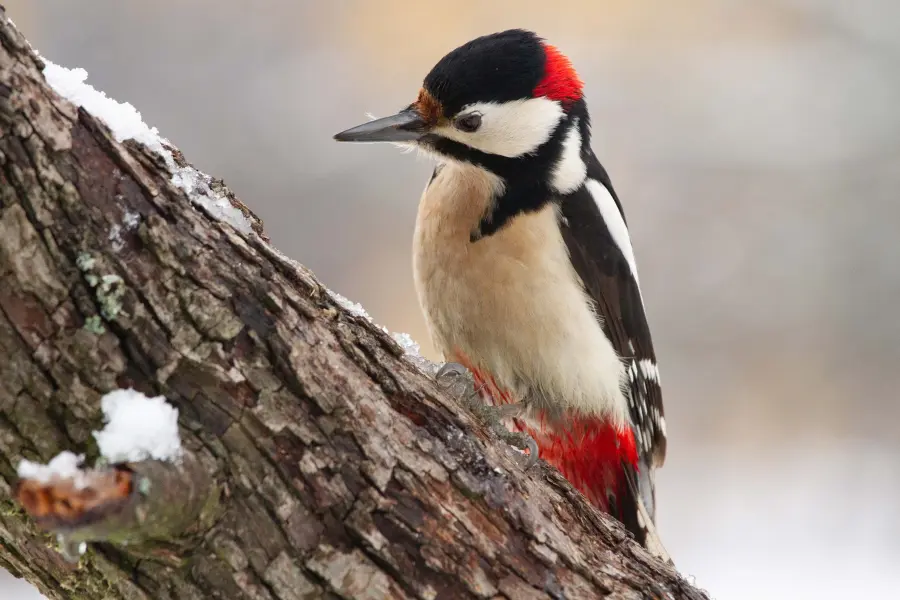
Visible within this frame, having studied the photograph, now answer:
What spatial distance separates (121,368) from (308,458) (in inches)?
9.0

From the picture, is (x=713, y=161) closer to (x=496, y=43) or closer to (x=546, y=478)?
(x=496, y=43)

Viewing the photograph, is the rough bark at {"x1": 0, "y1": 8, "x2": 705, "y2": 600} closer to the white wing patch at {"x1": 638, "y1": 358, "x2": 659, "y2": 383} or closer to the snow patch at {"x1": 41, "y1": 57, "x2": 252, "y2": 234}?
the snow patch at {"x1": 41, "y1": 57, "x2": 252, "y2": 234}

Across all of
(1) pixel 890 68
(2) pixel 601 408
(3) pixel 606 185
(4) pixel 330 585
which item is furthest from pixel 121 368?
(1) pixel 890 68

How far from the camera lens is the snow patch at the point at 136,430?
3.14 feet

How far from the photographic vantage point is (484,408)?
1.53 metres

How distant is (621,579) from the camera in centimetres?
126

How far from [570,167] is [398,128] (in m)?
0.38

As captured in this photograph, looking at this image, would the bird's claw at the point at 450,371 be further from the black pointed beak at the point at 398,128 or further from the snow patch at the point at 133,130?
the snow patch at the point at 133,130

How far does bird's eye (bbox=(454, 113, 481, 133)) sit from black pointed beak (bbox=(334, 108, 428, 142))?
7cm

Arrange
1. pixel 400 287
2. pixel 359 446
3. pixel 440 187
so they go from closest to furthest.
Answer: pixel 359 446 → pixel 440 187 → pixel 400 287

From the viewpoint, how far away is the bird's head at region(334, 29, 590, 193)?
1.78 meters

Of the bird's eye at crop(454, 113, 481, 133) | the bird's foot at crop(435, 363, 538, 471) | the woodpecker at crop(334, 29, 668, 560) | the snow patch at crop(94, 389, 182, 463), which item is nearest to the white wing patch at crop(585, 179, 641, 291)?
the woodpecker at crop(334, 29, 668, 560)

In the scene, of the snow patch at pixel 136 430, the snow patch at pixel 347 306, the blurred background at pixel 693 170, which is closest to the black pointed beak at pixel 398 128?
the snow patch at pixel 347 306

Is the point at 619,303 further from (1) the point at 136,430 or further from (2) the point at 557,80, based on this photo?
(1) the point at 136,430
